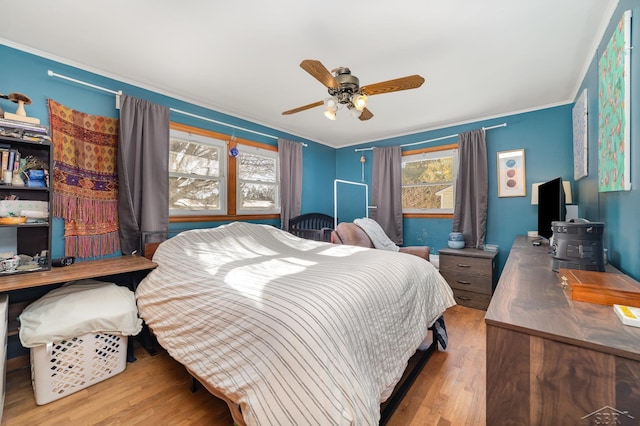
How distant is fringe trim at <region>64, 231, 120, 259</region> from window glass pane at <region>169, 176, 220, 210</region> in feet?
2.05

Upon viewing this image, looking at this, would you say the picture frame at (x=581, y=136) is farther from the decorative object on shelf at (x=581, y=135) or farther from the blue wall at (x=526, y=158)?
the blue wall at (x=526, y=158)

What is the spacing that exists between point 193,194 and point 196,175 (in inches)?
8.9

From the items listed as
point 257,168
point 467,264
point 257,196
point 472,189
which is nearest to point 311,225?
point 257,196

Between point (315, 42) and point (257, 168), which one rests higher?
point (315, 42)

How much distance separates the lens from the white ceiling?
1.65 m

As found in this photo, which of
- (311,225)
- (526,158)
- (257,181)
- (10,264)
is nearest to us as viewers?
(10,264)

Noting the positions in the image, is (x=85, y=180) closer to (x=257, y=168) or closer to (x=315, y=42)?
(x=257, y=168)

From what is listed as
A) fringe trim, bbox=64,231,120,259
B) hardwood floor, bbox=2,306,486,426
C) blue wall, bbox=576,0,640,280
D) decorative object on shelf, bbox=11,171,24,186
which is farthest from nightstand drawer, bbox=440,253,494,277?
decorative object on shelf, bbox=11,171,24,186

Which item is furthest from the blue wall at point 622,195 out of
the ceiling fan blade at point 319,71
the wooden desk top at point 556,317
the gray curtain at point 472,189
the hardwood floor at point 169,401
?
the ceiling fan blade at point 319,71

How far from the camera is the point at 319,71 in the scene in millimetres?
1650

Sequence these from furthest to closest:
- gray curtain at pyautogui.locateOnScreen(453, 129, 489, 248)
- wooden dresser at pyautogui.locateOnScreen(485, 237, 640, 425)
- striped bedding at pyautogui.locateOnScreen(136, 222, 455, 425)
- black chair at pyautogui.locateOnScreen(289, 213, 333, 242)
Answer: black chair at pyautogui.locateOnScreen(289, 213, 333, 242) < gray curtain at pyautogui.locateOnScreen(453, 129, 489, 248) < striped bedding at pyautogui.locateOnScreen(136, 222, 455, 425) < wooden dresser at pyautogui.locateOnScreen(485, 237, 640, 425)

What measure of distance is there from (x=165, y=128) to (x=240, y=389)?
8.42 ft

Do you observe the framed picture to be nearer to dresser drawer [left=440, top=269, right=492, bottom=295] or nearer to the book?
dresser drawer [left=440, top=269, right=492, bottom=295]

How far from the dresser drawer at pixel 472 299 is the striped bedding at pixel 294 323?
138 cm
